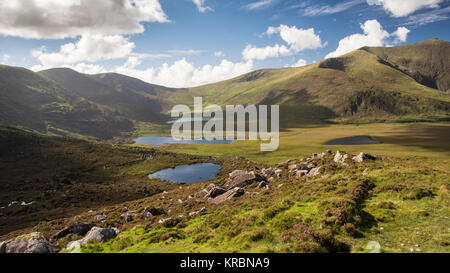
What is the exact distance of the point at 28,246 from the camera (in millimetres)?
18000

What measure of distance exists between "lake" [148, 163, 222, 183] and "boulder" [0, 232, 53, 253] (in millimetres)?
73636

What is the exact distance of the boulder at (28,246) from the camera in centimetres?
1770

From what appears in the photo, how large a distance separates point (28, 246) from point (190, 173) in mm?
88594

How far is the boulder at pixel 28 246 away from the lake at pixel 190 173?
242 ft

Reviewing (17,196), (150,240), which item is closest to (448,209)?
(150,240)

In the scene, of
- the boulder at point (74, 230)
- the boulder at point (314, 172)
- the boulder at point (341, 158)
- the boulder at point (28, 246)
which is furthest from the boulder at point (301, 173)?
the boulder at point (28, 246)

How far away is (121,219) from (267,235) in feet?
86.8

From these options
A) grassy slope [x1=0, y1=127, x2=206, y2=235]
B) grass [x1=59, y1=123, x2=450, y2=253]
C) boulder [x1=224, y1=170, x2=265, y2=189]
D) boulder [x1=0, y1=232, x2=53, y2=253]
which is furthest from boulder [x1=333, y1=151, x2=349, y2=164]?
grassy slope [x1=0, y1=127, x2=206, y2=235]

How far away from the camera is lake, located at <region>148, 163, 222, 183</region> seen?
3760 inches

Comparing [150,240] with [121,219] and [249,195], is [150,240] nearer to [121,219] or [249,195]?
[249,195]

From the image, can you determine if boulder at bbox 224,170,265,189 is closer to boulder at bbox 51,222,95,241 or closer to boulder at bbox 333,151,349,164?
boulder at bbox 333,151,349,164

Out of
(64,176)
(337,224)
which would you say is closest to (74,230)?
(337,224)

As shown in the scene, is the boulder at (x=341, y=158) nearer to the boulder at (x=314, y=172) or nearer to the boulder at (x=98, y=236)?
the boulder at (x=314, y=172)
